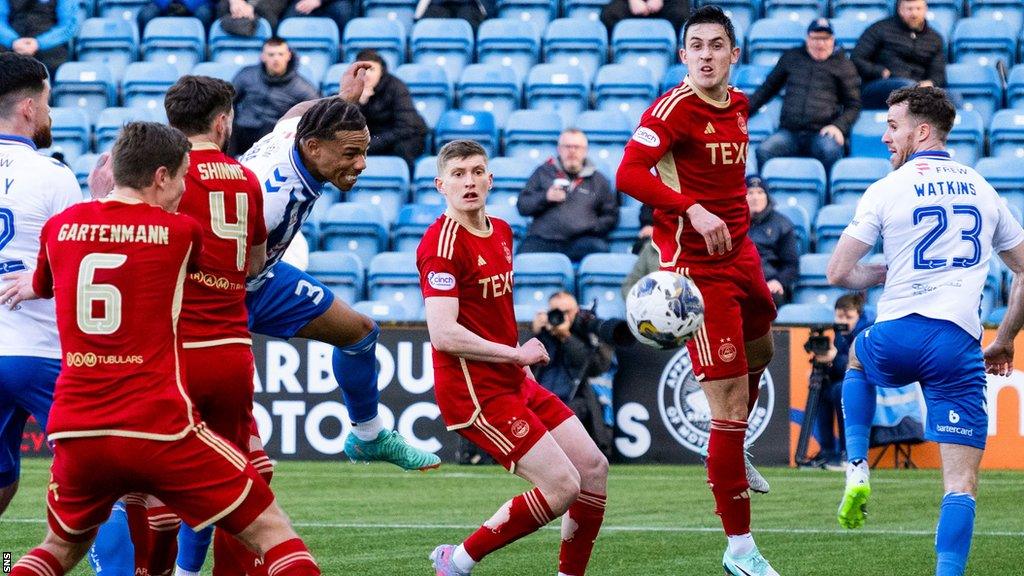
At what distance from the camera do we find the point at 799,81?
585 inches

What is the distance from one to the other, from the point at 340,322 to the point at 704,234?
5.55 feet

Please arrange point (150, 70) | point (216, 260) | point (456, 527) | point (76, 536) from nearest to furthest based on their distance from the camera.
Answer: point (76, 536) < point (216, 260) < point (456, 527) < point (150, 70)

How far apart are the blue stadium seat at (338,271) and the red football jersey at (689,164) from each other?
7441 mm

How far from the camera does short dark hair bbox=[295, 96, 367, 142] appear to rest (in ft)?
20.6

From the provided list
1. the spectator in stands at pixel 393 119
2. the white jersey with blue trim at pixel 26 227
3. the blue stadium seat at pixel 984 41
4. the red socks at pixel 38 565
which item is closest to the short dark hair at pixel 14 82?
the white jersey with blue trim at pixel 26 227

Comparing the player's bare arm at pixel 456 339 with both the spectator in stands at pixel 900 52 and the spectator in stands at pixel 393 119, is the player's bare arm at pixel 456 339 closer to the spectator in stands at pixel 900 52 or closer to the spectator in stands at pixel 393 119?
the spectator in stands at pixel 393 119

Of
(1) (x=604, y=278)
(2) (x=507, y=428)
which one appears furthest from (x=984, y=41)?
(2) (x=507, y=428)

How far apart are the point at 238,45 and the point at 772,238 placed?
22.2ft

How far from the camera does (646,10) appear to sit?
1661cm

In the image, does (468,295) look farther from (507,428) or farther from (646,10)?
(646,10)

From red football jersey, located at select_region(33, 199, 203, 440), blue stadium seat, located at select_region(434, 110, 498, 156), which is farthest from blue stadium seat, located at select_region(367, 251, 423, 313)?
red football jersey, located at select_region(33, 199, 203, 440)

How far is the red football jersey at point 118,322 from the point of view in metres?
4.79

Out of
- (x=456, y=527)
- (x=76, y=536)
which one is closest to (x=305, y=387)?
(x=456, y=527)

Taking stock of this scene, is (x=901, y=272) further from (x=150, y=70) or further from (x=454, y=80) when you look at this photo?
(x=150, y=70)
